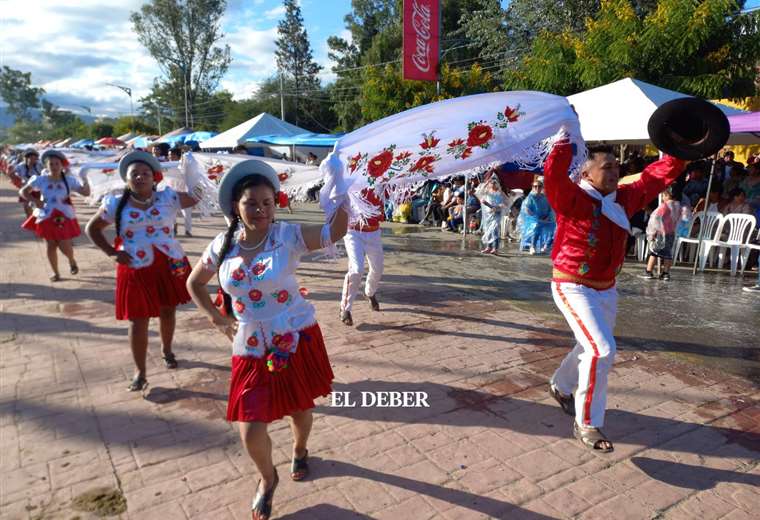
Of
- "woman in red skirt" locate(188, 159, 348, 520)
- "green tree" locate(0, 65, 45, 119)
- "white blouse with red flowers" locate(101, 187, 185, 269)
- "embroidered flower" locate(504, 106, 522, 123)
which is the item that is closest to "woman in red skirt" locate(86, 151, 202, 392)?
"white blouse with red flowers" locate(101, 187, 185, 269)

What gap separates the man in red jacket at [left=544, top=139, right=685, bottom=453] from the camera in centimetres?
305

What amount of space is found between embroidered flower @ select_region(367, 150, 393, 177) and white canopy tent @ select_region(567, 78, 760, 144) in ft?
18.4

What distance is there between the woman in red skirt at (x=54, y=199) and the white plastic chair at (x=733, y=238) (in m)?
9.47

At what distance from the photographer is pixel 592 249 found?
313cm

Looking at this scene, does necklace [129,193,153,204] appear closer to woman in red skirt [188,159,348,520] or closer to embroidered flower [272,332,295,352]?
woman in red skirt [188,159,348,520]

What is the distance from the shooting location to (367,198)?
9.41ft

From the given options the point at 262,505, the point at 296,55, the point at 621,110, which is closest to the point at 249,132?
the point at 621,110

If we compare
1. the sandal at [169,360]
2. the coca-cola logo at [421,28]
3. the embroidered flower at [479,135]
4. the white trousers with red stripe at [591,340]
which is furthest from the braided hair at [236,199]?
the coca-cola logo at [421,28]

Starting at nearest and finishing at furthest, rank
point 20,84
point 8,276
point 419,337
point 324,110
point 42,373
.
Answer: point 42,373
point 419,337
point 8,276
point 324,110
point 20,84

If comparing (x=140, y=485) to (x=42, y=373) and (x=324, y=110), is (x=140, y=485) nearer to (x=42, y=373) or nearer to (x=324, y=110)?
(x=42, y=373)

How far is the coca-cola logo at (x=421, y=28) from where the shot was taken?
13.7 m

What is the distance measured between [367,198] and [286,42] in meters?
A: 51.3

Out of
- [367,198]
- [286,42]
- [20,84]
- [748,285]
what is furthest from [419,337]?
[20,84]

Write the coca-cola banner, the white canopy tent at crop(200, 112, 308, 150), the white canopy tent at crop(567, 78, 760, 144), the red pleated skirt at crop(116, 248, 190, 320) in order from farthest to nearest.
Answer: the white canopy tent at crop(200, 112, 308, 150)
the coca-cola banner
the white canopy tent at crop(567, 78, 760, 144)
the red pleated skirt at crop(116, 248, 190, 320)
